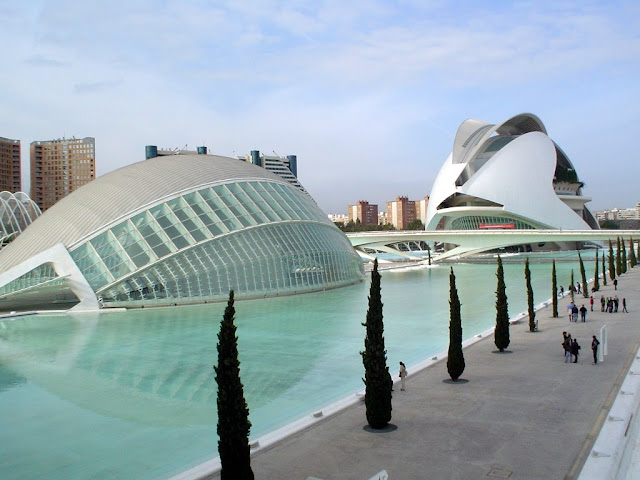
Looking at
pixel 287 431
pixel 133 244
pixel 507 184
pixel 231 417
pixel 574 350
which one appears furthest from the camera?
pixel 507 184

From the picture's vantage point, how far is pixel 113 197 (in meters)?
33.5

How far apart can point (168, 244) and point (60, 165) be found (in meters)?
123

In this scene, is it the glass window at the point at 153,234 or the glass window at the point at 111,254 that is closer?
the glass window at the point at 111,254

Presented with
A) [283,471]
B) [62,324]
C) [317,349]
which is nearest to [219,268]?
[62,324]

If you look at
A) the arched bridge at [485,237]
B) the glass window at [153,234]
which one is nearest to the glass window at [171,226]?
the glass window at [153,234]

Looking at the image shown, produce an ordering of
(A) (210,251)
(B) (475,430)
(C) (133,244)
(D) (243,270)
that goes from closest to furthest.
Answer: (B) (475,430) → (C) (133,244) → (A) (210,251) → (D) (243,270)

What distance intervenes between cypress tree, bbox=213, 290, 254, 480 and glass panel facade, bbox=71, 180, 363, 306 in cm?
2275

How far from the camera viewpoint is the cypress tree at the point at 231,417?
771 centimetres

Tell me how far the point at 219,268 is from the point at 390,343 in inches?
571

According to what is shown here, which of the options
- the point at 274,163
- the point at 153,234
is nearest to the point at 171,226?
the point at 153,234

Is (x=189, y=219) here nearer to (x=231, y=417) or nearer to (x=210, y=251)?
(x=210, y=251)

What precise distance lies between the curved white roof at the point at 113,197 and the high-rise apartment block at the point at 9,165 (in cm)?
10108

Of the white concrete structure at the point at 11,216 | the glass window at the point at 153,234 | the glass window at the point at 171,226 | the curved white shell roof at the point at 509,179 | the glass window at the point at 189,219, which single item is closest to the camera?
the glass window at the point at 153,234

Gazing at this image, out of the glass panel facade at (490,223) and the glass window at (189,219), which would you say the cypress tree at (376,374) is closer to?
the glass window at (189,219)
